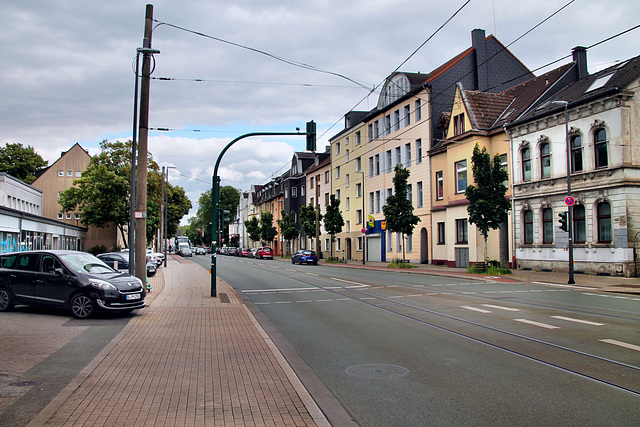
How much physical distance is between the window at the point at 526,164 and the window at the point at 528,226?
2050mm

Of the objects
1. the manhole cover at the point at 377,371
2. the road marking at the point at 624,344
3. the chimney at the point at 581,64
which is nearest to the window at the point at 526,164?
the chimney at the point at 581,64

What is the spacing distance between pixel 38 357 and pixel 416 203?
36010mm

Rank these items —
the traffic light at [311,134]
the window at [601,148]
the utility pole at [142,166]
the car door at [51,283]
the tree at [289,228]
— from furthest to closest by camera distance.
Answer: the tree at [289,228]
the window at [601,148]
the traffic light at [311,134]
the utility pole at [142,166]
the car door at [51,283]

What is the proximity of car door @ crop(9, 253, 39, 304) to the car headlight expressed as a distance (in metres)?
1.77

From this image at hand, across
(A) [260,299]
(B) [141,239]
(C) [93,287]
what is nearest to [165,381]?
(C) [93,287]

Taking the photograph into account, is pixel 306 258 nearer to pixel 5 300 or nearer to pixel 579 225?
pixel 579 225

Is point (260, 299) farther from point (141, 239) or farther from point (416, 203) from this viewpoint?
point (416, 203)

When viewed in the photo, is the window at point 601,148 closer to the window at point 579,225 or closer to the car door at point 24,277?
the window at point 579,225

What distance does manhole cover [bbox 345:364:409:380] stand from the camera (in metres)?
6.73

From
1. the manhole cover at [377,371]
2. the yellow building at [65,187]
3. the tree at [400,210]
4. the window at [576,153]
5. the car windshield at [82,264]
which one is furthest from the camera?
the yellow building at [65,187]

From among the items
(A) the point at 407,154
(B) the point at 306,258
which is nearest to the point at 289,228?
(B) the point at 306,258

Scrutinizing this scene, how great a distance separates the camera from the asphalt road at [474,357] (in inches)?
209

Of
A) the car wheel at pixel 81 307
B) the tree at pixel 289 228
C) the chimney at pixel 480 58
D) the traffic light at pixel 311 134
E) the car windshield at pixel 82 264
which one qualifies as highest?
the chimney at pixel 480 58

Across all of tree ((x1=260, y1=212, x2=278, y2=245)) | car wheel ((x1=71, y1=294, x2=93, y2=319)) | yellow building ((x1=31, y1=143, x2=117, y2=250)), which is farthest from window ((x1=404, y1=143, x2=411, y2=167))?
tree ((x1=260, y1=212, x2=278, y2=245))
